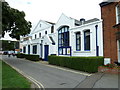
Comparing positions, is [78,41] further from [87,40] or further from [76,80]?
[76,80]

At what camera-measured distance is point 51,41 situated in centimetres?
2028

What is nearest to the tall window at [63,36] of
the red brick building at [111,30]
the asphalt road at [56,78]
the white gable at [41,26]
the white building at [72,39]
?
A: the white building at [72,39]

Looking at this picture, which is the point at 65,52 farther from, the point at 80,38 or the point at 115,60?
the point at 115,60

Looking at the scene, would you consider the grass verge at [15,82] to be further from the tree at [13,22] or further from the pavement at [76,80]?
the tree at [13,22]

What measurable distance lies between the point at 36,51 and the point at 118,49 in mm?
17137

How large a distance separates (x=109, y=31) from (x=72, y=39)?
19.1 ft

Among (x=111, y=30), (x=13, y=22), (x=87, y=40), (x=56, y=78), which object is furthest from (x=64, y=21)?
(x=56, y=78)

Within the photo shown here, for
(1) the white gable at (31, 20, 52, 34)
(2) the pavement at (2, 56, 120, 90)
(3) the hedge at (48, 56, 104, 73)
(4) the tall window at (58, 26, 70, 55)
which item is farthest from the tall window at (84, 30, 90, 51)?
(1) the white gable at (31, 20, 52, 34)

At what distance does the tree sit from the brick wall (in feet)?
37.7

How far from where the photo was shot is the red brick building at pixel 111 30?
1138 cm

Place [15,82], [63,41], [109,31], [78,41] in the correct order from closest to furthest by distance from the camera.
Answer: [15,82], [109,31], [78,41], [63,41]

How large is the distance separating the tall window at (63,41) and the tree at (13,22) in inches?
220

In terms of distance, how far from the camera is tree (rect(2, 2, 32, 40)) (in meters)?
A: 14.9

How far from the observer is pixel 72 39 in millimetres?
16797
